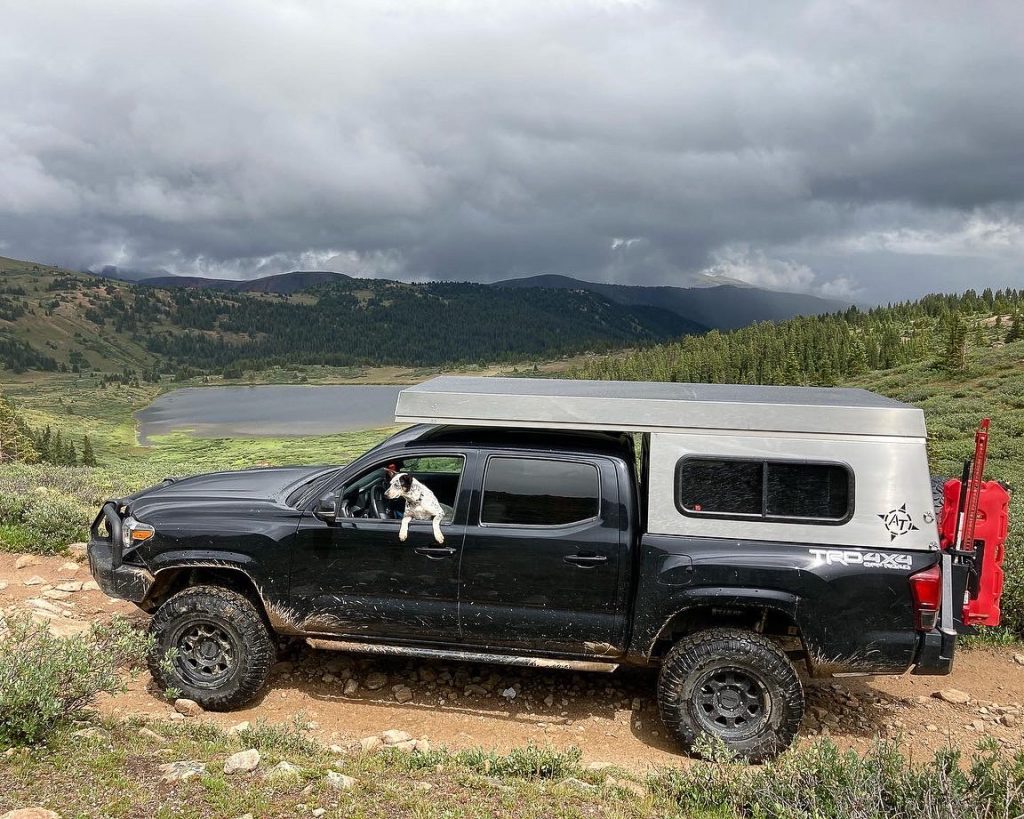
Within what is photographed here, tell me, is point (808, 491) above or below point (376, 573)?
above

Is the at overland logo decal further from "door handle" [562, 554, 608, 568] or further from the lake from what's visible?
the lake

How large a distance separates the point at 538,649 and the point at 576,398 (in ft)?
6.52

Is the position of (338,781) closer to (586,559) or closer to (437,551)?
(437,551)

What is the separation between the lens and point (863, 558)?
467 cm

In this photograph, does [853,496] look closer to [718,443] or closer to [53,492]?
[718,443]

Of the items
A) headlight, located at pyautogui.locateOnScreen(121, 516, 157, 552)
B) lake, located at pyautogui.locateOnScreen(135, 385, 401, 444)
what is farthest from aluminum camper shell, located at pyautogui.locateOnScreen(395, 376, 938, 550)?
lake, located at pyautogui.locateOnScreen(135, 385, 401, 444)

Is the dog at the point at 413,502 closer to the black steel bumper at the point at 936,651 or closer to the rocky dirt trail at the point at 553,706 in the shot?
the rocky dirt trail at the point at 553,706

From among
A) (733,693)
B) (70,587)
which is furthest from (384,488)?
(70,587)

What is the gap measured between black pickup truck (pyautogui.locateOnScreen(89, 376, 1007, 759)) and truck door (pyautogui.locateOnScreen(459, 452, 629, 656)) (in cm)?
1

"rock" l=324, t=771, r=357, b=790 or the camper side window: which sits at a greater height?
the camper side window

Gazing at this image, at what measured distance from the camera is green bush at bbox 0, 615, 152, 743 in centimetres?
369

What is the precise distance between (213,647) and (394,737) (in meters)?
1.69

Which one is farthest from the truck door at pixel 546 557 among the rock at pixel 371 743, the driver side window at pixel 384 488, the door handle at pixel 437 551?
the rock at pixel 371 743

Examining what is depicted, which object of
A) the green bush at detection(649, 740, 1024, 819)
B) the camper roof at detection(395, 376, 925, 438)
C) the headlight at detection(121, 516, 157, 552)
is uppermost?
the camper roof at detection(395, 376, 925, 438)
